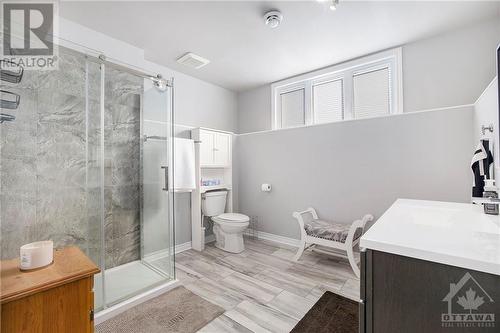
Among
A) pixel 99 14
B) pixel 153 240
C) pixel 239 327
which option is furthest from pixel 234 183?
pixel 99 14

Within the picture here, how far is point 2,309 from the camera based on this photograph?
980mm

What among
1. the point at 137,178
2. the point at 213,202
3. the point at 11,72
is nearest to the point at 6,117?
the point at 11,72

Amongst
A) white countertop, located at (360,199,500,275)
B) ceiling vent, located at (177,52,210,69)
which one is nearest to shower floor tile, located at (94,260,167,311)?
white countertop, located at (360,199,500,275)

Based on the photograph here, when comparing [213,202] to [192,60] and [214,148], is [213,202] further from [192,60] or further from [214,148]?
[192,60]

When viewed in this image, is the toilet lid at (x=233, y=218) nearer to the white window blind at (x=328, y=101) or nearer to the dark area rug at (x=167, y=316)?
the dark area rug at (x=167, y=316)

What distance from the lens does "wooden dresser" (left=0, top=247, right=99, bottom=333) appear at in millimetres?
1009

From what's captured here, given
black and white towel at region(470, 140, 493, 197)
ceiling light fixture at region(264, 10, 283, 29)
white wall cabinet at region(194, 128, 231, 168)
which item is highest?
ceiling light fixture at region(264, 10, 283, 29)

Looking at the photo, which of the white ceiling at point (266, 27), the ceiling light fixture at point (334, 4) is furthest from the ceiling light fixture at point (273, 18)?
the ceiling light fixture at point (334, 4)

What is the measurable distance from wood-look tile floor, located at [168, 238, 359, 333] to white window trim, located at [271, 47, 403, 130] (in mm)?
1947

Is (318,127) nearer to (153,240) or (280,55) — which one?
(280,55)

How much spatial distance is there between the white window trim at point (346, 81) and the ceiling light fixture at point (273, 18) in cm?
134

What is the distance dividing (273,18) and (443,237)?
2.05 m

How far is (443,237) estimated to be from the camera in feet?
2.94

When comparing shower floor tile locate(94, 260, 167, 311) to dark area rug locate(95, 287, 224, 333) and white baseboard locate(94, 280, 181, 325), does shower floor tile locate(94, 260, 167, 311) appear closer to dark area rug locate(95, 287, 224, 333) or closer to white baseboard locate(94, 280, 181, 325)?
white baseboard locate(94, 280, 181, 325)
